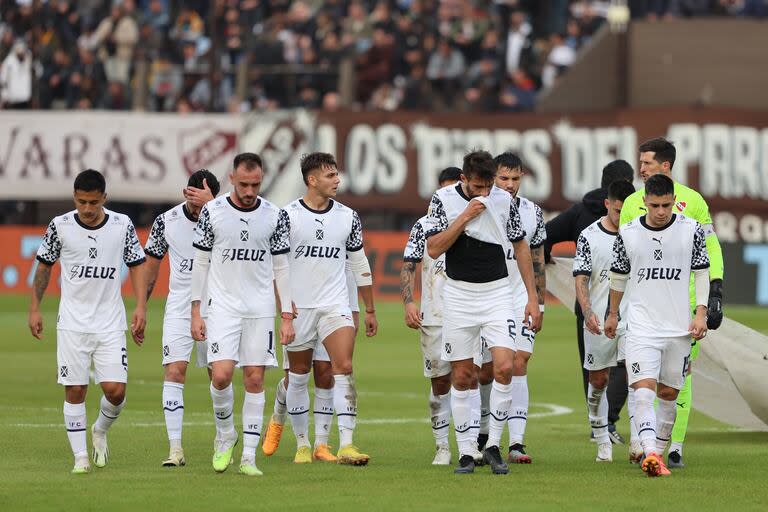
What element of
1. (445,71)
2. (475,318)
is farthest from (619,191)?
(445,71)

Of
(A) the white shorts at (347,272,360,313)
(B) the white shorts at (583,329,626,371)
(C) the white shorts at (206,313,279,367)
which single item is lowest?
(B) the white shorts at (583,329,626,371)

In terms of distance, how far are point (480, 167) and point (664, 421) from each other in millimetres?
2410

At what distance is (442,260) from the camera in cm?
1404

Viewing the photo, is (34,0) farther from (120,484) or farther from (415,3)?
(120,484)

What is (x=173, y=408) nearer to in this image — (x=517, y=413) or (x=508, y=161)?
(x=517, y=413)

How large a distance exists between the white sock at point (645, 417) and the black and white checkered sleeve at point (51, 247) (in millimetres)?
4478

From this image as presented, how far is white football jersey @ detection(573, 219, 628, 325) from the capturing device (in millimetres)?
13516

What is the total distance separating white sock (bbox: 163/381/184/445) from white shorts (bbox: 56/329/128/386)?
59 cm


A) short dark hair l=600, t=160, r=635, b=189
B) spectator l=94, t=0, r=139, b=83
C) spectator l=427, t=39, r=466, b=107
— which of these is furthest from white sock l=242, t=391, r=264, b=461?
spectator l=94, t=0, r=139, b=83

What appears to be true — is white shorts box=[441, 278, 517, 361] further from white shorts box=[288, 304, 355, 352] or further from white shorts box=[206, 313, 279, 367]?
white shorts box=[206, 313, 279, 367]

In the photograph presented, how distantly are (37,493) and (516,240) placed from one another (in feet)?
13.1

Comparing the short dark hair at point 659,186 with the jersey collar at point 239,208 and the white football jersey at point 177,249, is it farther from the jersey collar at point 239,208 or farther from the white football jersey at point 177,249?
the white football jersey at point 177,249

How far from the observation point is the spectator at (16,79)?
117ft

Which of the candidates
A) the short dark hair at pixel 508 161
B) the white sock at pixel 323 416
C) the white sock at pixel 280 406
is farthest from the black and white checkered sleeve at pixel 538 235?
the white sock at pixel 280 406
